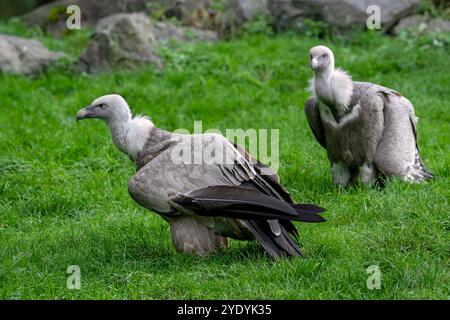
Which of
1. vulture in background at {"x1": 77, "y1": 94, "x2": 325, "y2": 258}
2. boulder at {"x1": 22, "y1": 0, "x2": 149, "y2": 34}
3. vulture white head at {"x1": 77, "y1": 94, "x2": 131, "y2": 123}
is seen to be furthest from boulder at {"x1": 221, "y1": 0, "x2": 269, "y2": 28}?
vulture in background at {"x1": 77, "y1": 94, "x2": 325, "y2": 258}

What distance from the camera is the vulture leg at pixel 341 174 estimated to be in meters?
7.54

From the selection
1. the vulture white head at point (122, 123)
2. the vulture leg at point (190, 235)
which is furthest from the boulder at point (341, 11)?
the vulture leg at point (190, 235)

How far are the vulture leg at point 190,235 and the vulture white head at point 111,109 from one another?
96 centimetres

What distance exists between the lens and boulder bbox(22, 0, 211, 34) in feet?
43.7

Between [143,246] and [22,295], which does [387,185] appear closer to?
[143,246]

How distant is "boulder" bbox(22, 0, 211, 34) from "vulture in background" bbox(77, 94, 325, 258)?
297 inches

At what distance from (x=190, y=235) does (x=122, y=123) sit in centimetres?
104

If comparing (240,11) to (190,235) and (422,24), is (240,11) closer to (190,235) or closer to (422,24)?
(422,24)

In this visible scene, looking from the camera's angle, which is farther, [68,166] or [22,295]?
[68,166]

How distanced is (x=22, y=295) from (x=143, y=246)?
3.64ft

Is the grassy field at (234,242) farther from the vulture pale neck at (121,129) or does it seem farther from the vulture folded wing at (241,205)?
the vulture pale neck at (121,129)

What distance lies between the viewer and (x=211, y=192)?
5.59m

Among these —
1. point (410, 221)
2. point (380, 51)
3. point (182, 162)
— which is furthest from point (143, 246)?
point (380, 51)

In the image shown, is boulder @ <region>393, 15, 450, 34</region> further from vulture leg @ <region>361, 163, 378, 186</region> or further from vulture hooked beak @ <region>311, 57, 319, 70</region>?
vulture hooked beak @ <region>311, 57, 319, 70</region>
